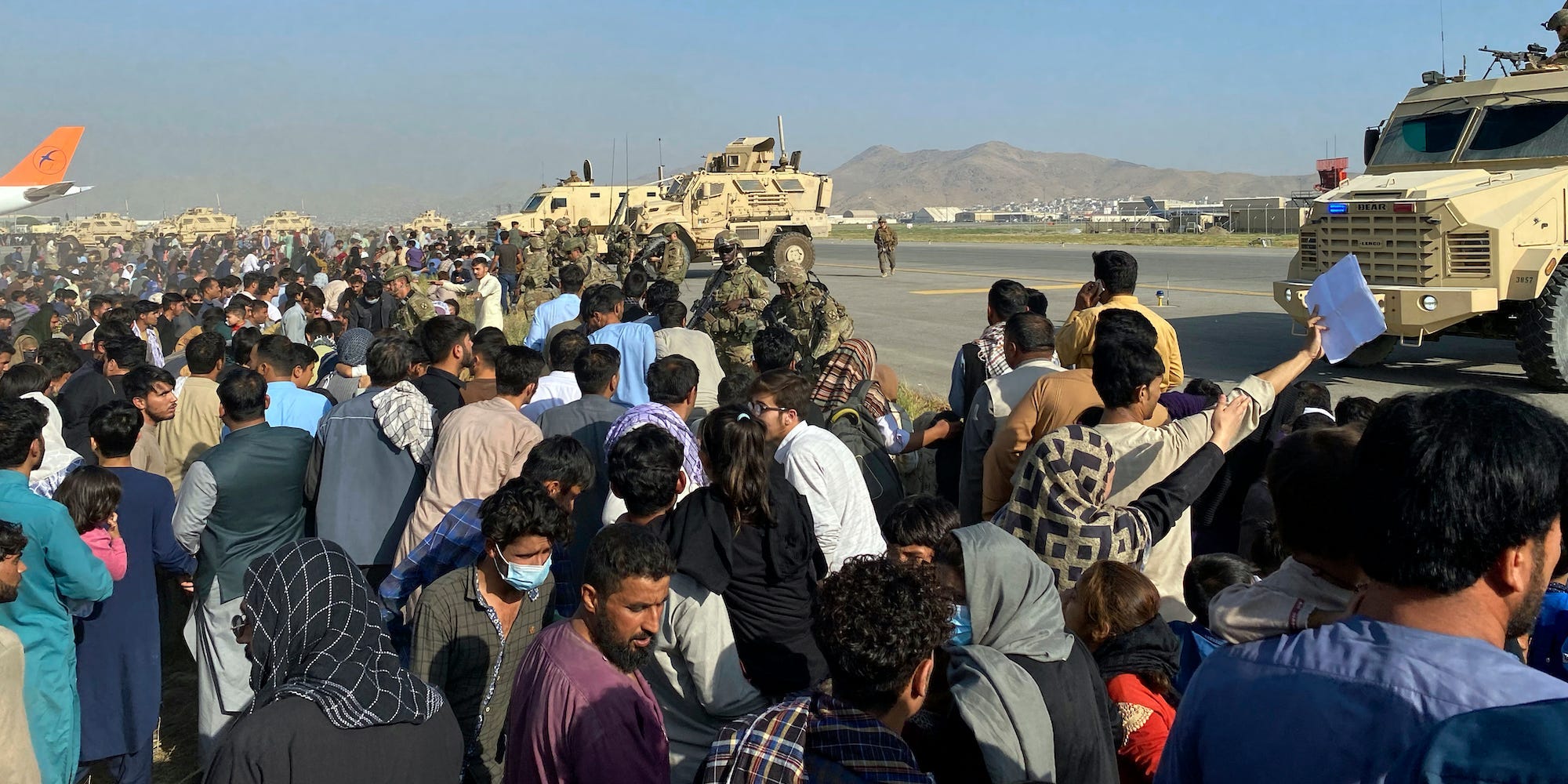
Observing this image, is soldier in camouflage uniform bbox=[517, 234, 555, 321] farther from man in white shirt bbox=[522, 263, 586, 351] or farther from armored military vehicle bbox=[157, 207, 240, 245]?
armored military vehicle bbox=[157, 207, 240, 245]

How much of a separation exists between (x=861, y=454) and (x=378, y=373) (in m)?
2.31

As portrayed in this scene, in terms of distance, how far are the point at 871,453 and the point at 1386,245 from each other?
746 centimetres

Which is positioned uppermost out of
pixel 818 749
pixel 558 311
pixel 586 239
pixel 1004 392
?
pixel 586 239

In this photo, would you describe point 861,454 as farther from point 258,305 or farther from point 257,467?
point 258,305

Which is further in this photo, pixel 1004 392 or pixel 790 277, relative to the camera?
pixel 790 277

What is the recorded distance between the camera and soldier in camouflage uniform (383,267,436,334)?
446 inches

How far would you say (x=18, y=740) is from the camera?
2.83m

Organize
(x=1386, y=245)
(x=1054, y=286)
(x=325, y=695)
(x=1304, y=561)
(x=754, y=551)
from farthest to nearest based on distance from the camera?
(x=1054, y=286) < (x=1386, y=245) < (x=754, y=551) < (x=325, y=695) < (x=1304, y=561)

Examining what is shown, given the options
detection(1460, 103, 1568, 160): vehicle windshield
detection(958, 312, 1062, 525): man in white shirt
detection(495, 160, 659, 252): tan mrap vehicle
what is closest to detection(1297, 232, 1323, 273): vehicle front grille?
detection(1460, 103, 1568, 160): vehicle windshield

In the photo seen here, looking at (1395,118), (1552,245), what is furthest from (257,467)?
(1395,118)

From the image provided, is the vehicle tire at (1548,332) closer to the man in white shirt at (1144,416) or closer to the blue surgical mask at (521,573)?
the man in white shirt at (1144,416)

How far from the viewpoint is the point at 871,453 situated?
17.6ft

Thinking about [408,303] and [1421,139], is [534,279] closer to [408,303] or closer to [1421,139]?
[408,303]

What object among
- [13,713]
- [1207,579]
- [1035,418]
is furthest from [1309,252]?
[13,713]
